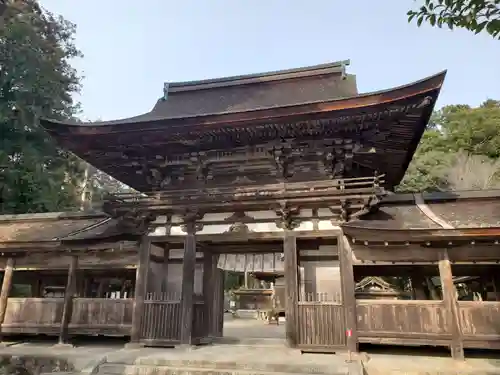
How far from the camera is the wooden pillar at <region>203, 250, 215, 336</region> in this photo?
10.2 meters

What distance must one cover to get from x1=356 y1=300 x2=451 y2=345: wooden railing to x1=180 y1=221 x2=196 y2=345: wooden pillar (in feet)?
13.2

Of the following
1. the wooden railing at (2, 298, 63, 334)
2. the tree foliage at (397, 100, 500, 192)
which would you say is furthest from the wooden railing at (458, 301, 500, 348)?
the tree foliage at (397, 100, 500, 192)

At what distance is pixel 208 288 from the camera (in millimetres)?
10273

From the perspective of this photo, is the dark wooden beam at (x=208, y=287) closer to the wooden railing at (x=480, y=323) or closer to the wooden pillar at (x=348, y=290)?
the wooden pillar at (x=348, y=290)

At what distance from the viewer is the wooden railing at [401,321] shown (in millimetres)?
7692

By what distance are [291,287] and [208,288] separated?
288 cm

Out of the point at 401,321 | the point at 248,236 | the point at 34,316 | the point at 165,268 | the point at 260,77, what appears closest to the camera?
the point at 401,321

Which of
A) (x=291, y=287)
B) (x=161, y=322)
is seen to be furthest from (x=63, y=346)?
(x=291, y=287)

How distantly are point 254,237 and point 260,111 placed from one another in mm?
3122

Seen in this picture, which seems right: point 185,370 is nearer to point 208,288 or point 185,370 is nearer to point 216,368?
point 216,368

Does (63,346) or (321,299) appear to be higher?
(321,299)

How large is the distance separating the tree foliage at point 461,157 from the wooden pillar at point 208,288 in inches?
1010

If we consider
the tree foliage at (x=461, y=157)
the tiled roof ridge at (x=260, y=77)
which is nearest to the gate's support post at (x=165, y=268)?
the tiled roof ridge at (x=260, y=77)

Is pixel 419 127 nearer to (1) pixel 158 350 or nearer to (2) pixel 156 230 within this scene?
(2) pixel 156 230
